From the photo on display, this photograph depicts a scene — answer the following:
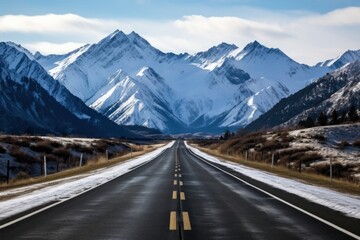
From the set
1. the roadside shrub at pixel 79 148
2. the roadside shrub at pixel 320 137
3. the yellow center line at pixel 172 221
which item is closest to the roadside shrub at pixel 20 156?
the roadside shrub at pixel 79 148

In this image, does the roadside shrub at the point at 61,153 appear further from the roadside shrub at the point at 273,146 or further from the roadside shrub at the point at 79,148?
the roadside shrub at the point at 273,146

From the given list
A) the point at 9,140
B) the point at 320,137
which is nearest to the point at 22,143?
the point at 9,140

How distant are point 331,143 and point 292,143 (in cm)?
436

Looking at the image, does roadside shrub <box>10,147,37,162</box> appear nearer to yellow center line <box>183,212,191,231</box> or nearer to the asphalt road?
the asphalt road

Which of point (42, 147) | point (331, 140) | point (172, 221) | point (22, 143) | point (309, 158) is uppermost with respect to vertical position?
point (331, 140)

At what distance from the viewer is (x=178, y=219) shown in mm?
13234

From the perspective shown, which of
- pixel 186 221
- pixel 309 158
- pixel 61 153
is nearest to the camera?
pixel 186 221

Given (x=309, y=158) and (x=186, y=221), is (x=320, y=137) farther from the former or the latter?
(x=186, y=221)

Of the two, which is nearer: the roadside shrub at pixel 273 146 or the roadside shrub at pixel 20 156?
the roadside shrub at pixel 20 156

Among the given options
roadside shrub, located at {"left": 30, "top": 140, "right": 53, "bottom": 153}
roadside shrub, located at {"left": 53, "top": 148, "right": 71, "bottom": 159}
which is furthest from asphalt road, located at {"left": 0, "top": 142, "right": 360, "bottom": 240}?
roadside shrub, located at {"left": 53, "top": 148, "right": 71, "bottom": 159}

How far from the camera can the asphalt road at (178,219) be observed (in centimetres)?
1122

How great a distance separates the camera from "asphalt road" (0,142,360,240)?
36.8 ft

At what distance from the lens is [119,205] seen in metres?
16.0

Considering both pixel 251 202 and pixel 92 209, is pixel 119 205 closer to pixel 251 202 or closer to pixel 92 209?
pixel 92 209
